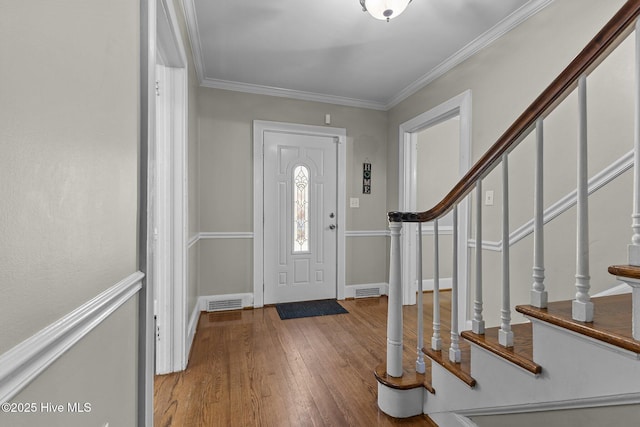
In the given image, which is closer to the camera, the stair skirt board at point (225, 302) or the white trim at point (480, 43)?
the white trim at point (480, 43)

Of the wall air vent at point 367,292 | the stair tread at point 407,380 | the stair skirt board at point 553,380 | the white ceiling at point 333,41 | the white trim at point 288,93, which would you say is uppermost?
the white ceiling at point 333,41

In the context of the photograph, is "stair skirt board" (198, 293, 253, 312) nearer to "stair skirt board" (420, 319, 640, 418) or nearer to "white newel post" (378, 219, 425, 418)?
"white newel post" (378, 219, 425, 418)

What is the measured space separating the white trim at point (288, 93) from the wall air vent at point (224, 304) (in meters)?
2.32

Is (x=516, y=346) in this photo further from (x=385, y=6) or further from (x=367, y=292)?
(x=367, y=292)

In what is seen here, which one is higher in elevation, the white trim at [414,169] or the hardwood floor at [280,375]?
the white trim at [414,169]

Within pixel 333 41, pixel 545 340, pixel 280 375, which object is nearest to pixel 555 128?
pixel 545 340

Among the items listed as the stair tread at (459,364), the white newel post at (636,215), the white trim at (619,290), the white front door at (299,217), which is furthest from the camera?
the white front door at (299,217)

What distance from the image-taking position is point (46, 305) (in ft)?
1.78

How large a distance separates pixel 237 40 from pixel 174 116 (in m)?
0.95

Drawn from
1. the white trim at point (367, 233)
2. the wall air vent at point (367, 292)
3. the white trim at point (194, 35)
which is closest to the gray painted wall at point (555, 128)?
the white trim at point (367, 233)

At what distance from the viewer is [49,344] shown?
541 mm

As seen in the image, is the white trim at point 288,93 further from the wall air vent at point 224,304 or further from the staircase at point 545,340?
the staircase at point 545,340

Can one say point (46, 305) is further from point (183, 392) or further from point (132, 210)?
point (183, 392)

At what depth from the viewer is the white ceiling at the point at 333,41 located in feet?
6.89
